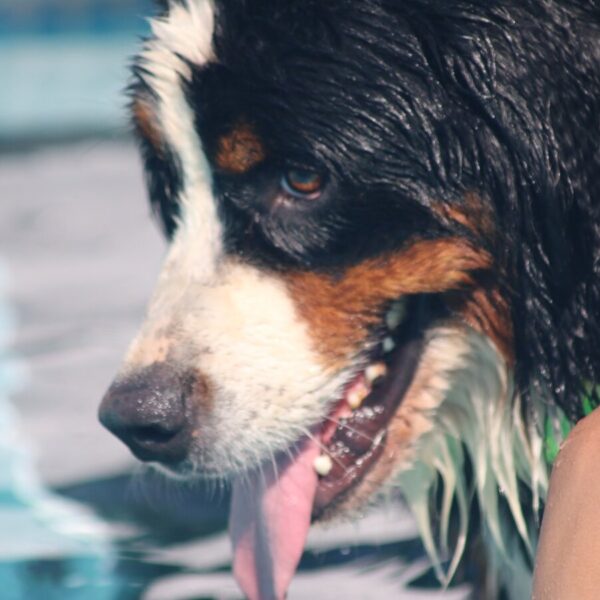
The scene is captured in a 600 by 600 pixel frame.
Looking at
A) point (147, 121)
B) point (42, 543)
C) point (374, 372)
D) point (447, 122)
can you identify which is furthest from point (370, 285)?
point (42, 543)

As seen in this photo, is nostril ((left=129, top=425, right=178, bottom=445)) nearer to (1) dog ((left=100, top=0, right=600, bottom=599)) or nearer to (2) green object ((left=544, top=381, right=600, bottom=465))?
(1) dog ((left=100, top=0, right=600, bottom=599))

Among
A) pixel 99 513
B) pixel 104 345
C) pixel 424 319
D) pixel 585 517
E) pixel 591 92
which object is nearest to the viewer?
pixel 585 517

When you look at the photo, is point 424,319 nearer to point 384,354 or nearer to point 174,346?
point 384,354

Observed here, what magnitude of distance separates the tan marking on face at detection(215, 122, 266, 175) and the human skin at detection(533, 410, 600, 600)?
0.67 m

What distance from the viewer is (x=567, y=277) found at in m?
2.64

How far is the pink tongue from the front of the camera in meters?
2.86

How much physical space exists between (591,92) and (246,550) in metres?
0.99

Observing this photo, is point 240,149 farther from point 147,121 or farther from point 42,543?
point 42,543

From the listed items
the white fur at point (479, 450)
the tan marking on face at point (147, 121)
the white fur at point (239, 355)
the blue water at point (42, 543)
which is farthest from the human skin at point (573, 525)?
the blue water at point (42, 543)

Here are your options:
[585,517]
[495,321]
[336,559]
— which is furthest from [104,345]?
[585,517]

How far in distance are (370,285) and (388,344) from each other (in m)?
0.14

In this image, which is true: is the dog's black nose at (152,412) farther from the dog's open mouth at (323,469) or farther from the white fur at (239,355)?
the dog's open mouth at (323,469)

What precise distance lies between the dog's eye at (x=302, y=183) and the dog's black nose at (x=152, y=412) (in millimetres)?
347

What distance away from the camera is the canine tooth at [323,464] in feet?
9.34
